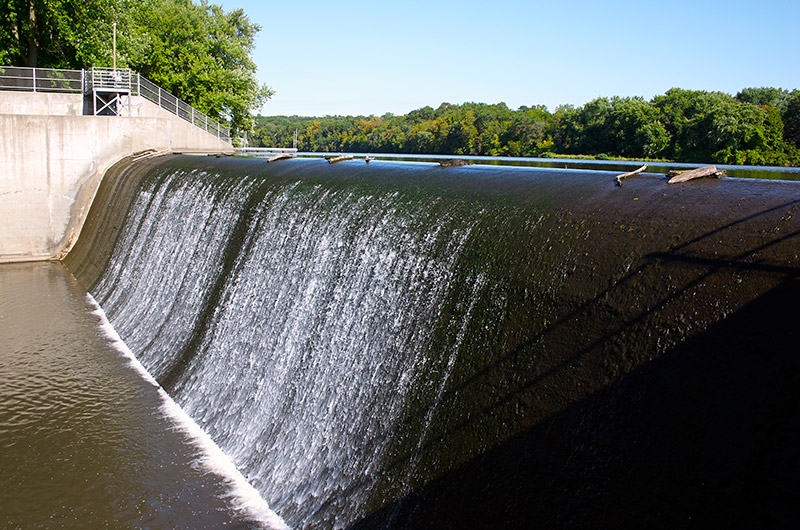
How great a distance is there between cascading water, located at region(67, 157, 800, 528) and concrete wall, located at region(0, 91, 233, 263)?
9.54 metres

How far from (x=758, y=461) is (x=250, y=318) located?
570 cm

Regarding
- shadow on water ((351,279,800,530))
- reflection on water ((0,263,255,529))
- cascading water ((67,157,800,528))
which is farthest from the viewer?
reflection on water ((0,263,255,529))

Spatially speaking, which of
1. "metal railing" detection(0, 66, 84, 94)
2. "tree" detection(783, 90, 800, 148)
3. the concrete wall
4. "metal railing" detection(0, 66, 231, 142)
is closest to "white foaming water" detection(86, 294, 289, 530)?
the concrete wall

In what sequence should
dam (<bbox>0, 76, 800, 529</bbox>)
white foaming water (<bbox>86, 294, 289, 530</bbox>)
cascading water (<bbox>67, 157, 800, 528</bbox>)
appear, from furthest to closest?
white foaming water (<bbox>86, 294, 289, 530</bbox>) < cascading water (<bbox>67, 157, 800, 528</bbox>) < dam (<bbox>0, 76, 800, 529</bbox>)

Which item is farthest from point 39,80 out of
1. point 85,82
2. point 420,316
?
point 420,316

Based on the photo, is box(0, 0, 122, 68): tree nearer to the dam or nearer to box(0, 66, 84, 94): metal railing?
box(0, 66, 84, 94): metal railing

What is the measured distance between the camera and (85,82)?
763 inches

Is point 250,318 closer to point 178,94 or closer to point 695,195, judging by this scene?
point 695,195

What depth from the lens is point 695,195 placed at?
17.5 ft

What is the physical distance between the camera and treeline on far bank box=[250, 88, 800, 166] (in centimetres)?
1741

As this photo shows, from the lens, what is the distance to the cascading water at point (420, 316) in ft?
13.4

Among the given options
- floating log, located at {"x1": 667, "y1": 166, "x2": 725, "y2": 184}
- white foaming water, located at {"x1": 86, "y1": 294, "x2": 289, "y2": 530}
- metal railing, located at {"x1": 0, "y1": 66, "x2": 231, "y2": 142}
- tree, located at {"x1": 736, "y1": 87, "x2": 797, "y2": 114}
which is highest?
tree, located at {"x1": 736, "y1": 87, "x2": 797, "y2": 114}

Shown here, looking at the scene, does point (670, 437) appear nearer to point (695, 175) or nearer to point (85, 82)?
point (695, 175)

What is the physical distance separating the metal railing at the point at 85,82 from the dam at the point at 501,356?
1254cm
